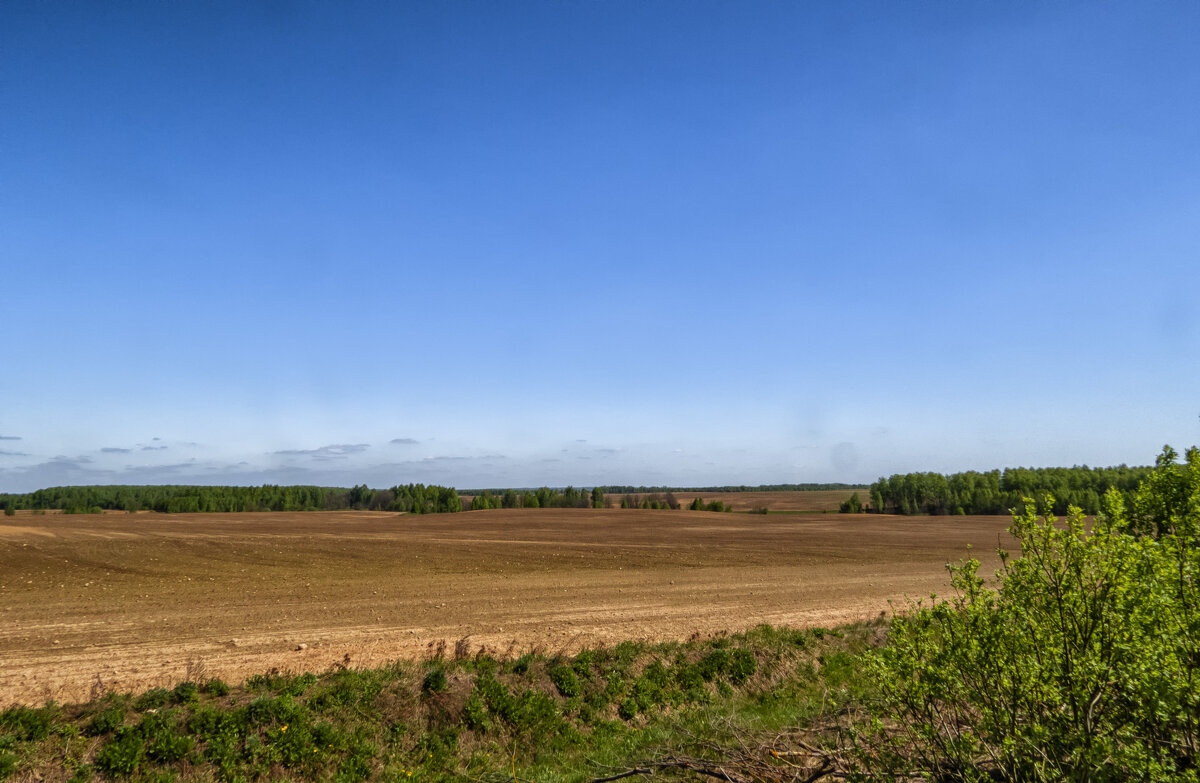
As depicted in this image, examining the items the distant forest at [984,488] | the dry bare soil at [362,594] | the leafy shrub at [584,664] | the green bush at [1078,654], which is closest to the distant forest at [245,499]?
the dry bare soil at [362,594]

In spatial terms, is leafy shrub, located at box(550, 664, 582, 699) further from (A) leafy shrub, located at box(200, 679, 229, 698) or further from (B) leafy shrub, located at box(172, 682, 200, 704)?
(B) leafy shrub, located at box(172, 682, 200, 704)

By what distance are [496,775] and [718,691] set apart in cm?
797

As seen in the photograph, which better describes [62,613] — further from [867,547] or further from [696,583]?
[867,547]

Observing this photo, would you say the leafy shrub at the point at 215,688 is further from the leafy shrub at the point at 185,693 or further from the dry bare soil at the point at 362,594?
the dry bare soil at the point at 362,594

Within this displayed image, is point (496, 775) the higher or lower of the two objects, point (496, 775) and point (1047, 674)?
the lower

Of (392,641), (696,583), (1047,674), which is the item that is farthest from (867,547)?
(1047,674)

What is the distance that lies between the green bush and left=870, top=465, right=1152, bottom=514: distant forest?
124 meters

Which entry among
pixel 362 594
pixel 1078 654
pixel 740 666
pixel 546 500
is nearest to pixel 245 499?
pixel 546 500

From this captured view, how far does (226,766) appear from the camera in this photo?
503 inches

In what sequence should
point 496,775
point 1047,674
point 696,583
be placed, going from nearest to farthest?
point 1047,674, point 496,775, point 696,583

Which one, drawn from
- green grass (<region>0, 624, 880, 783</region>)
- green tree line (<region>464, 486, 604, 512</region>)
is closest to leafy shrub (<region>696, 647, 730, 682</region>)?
green grass (<region>0, 624, 880, 783</region>)

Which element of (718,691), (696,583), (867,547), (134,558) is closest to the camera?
(718,691)

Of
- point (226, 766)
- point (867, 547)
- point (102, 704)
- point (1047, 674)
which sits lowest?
point (867, 547)

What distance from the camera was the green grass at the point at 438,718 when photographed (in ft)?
41.4
